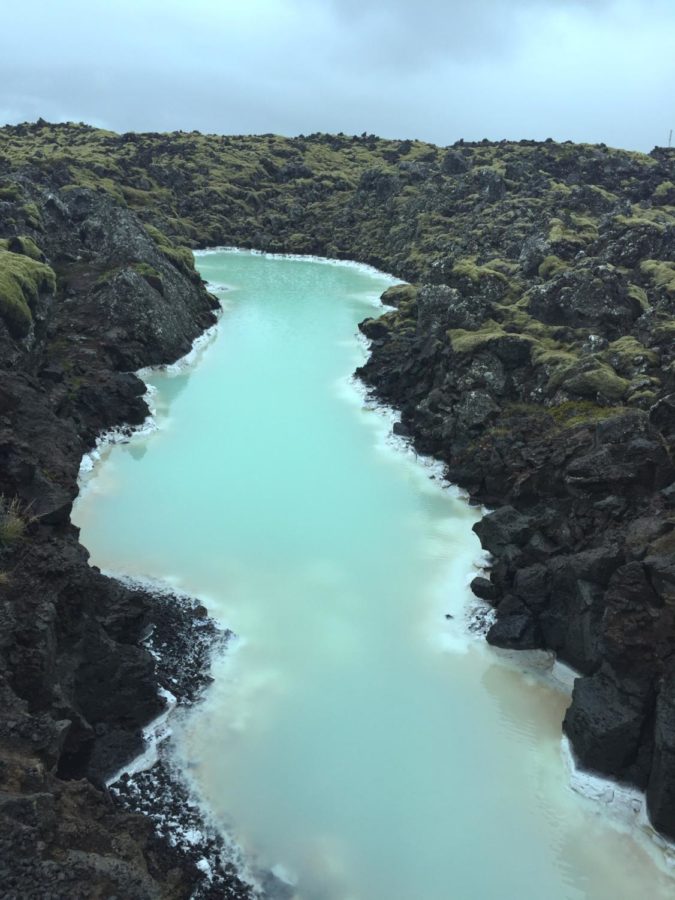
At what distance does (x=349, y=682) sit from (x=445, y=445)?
710 inches

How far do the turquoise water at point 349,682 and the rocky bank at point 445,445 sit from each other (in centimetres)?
171

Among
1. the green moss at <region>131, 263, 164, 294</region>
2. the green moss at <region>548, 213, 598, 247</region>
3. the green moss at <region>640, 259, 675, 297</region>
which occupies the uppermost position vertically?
the green moss at <region>548, 213, 598, 247</region>

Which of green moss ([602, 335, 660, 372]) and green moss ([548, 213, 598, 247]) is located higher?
green moss ([548, 213, 598, 247])

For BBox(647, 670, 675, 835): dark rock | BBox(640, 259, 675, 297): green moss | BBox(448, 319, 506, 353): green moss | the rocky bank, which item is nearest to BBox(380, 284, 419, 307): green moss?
the rocky bank

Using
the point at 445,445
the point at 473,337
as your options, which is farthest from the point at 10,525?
the point at 473,337

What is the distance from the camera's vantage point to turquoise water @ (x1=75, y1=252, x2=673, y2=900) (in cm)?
1517

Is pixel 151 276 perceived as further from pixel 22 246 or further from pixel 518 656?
pixel 518 656

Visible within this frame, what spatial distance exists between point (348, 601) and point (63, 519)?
976 centimetres

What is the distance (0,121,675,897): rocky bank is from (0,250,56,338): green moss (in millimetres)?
162

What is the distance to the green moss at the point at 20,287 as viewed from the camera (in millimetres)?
34156

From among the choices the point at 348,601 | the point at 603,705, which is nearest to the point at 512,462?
the point at 348,601

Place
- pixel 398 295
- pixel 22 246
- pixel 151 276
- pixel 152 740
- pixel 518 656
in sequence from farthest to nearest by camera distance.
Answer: pixel 398 295, pixel 151 276, pixel 22 246, pixel 518 656, pixel 152 740

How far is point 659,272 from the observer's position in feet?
156

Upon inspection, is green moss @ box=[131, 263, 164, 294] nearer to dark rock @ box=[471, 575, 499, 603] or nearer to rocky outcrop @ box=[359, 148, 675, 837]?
rocky outcrop @ box=[359, 148, 675, 837]
